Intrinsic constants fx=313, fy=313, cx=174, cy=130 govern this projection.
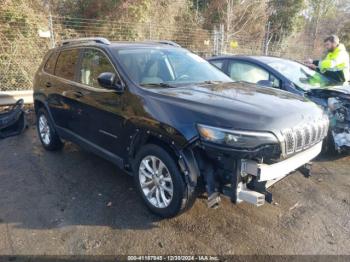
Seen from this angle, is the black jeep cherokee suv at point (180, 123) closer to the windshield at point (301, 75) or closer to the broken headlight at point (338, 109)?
the broken headlight at point (338, 109)

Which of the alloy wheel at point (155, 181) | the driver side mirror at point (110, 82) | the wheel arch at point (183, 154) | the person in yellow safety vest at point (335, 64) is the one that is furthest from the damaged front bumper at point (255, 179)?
the person in yellow safety vest at point (335, 64)

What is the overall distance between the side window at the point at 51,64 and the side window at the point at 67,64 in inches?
6.2

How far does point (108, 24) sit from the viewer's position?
11.6 meters

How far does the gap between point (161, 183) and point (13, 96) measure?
6.28 meters

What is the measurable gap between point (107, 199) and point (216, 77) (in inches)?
83.7

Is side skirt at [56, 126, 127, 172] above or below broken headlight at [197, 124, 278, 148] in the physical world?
below

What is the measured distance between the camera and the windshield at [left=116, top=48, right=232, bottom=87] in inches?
145

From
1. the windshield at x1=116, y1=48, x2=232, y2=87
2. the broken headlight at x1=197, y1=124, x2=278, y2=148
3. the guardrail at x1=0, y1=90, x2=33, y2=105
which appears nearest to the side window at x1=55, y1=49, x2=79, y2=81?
the windshield at x1=116, y1=48, x2=232, y2=87

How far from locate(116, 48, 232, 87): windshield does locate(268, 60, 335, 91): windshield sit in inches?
72.7

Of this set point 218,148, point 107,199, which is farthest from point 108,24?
point 218,148

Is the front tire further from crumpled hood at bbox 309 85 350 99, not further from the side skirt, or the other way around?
crumpled hood at bbox 309 85 350 99

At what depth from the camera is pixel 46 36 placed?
9.05 metres

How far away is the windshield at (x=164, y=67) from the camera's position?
368cm

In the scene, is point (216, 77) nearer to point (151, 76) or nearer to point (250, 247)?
point (151, 76)
